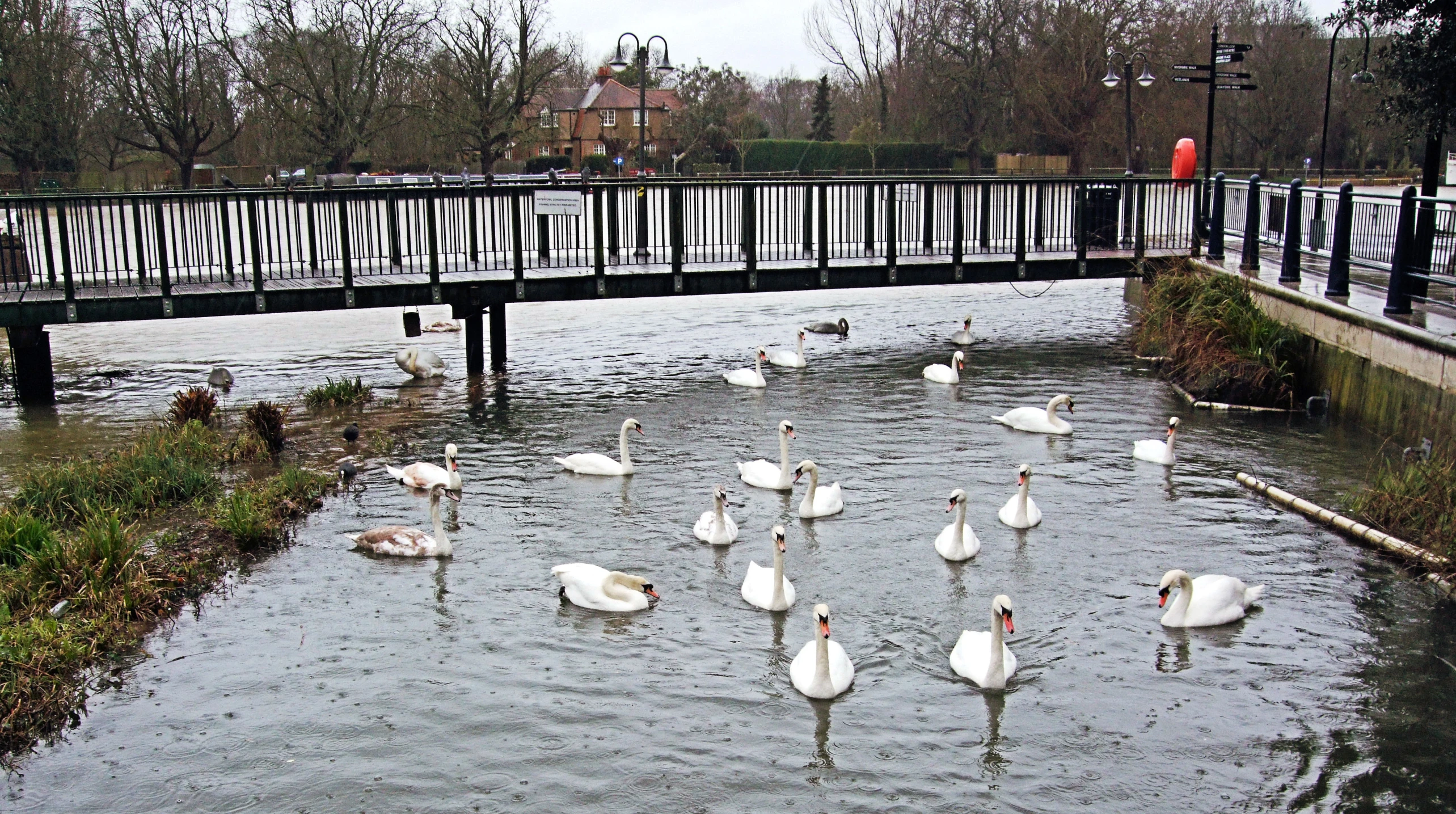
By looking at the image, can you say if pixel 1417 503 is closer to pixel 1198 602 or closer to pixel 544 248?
pixel 1198 602

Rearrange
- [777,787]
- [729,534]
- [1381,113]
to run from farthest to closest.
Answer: [1381,113] → [729,534] → [777,787]

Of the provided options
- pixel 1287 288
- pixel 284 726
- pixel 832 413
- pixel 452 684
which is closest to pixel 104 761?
pixel 284 726

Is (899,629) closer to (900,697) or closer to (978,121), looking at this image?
(900,697)

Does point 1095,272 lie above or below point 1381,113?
below

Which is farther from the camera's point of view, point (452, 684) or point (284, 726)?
point (452, 684)

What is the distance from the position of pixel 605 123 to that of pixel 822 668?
90.7 meters

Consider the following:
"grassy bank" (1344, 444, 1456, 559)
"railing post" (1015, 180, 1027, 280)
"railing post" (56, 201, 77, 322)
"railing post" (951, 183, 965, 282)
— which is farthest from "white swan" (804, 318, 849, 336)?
"railing post" (56, 201, 77, 322)

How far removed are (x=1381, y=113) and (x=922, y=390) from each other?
23.9 feet

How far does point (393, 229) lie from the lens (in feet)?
57.9

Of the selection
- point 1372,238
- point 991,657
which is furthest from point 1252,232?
point 991,657

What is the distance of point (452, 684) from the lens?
311 inches

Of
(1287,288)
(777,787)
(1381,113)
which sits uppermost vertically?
(1381,113)

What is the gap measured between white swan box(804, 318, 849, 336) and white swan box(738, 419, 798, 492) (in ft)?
30.4

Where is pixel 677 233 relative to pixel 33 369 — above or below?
above
